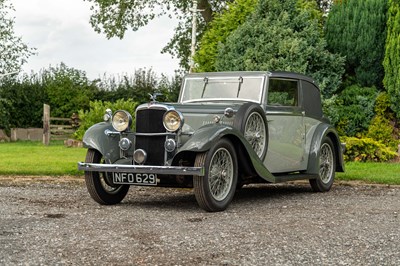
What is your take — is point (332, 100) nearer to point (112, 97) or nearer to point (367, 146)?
point (367, 146)

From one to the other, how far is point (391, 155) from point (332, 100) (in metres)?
2.25

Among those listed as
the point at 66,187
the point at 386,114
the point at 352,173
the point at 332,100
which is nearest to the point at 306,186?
the point at 352,173

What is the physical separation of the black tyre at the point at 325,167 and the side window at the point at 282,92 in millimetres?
901

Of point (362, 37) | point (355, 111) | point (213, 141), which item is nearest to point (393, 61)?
point (362, 37)

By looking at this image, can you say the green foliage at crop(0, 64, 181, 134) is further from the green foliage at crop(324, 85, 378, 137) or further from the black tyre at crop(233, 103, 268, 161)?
the black tyre at crop(233, 103, 268, 161)

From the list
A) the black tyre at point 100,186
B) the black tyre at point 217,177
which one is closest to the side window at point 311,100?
the black tyre at point 217,177

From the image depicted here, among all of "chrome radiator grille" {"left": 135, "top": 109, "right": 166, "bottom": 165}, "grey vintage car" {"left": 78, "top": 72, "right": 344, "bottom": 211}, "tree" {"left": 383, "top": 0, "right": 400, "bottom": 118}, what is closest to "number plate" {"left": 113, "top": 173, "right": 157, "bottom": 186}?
"grey vintage car" {"left": 78, "top": 72, "right": 344, "bottom": 211}

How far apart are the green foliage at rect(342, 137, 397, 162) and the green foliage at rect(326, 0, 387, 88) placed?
11.9 ft

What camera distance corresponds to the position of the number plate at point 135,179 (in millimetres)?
8266

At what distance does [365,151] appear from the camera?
16344 mm

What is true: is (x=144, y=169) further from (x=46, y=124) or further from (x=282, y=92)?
(x=46, y=124)

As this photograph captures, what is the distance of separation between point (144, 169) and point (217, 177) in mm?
864

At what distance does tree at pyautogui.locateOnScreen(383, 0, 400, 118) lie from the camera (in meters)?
18.2

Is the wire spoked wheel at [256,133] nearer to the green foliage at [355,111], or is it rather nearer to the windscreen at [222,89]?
the windscreen at [222,89]
